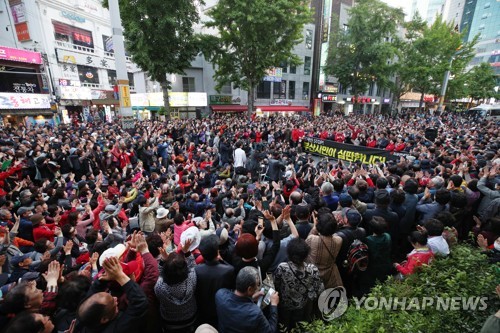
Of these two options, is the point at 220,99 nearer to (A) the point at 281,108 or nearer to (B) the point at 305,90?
(A) the point at 281,108

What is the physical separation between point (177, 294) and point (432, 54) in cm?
4150

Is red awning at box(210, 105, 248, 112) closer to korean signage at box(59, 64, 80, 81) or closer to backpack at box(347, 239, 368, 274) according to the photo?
korean signage at box(59, 64, 80, 81)

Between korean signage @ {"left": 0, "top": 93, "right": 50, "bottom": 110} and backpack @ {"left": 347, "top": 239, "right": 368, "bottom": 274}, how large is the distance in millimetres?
25905

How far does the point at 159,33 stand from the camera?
19266 millimetres

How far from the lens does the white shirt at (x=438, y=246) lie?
2.95 m

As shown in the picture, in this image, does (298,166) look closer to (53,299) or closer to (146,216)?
(146,216)

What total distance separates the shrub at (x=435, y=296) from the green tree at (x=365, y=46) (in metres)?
33.8

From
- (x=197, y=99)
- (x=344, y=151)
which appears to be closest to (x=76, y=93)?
(x=197, y=99)

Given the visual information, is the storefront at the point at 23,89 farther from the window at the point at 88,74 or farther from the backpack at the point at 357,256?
the backpack at the point at 357,256

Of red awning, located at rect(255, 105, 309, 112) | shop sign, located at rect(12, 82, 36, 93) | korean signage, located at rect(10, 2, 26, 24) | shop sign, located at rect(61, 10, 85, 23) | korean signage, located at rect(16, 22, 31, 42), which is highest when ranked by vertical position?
shop sign, located at rect(61, 10, 85, 23)

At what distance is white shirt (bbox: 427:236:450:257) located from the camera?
2945 mm

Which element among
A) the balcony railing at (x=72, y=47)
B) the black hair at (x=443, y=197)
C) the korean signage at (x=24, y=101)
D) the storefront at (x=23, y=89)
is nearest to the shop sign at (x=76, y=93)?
the storefront at (x=23, y=89)

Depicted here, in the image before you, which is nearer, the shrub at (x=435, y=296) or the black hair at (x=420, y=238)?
the shrub at (x=435, y=296)

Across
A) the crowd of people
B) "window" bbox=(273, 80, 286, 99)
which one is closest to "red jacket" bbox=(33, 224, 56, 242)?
the crowd of people
